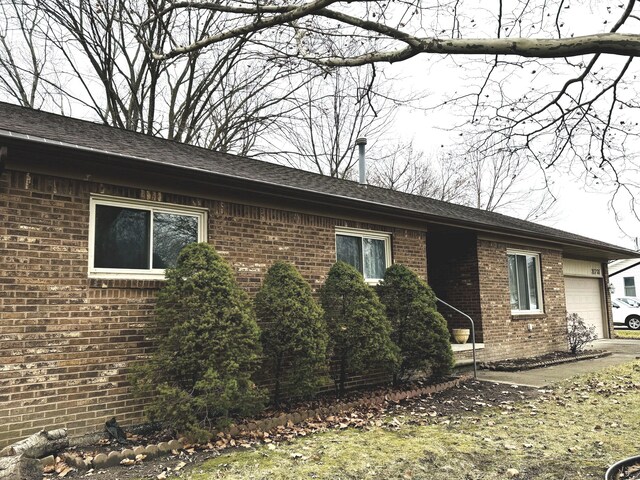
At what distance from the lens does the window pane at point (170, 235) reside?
602cm

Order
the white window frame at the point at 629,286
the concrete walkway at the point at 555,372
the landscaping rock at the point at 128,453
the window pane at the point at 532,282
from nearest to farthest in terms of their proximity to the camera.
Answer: the landscaping rock at the point at 128,453
the concrete walkway at the point at 555,372
the window pane at the point at 532,282
the white window frame at the point at 629,286

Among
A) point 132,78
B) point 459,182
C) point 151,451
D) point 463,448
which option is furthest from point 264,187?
point 459,182

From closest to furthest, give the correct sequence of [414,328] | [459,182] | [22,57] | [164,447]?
1. [164,447]
2. [414,328]
3. [22,57]
4. [459,182]

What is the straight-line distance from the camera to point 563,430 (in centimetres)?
557

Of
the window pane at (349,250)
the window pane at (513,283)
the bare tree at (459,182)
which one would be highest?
the bare tree at (459,182)

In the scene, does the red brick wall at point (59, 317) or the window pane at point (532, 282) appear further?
the window pane at point (532, 282)

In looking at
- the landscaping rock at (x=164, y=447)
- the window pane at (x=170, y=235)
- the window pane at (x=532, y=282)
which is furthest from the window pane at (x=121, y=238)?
the window pane at (x=532, y=282)

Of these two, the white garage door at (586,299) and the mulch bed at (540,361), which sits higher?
the white garage door at (586,299)

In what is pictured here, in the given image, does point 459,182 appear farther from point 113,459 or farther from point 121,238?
point 113,459

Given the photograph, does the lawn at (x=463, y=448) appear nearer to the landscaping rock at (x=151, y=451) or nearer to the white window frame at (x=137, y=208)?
the landscaping rock at (x=151, y=451)

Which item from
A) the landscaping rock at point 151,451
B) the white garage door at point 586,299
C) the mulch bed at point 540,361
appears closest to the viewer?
the landscaping rock at point 151,451

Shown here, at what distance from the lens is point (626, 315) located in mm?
24531

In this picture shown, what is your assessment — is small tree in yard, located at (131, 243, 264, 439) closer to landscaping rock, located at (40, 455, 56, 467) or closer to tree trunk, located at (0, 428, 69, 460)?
tree trunk, located at (0, 428, 69, 460)

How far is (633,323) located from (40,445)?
2737 centimetres
